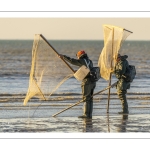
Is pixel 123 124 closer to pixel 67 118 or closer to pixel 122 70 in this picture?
pixel 67 118

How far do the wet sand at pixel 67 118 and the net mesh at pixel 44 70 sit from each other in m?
0.76

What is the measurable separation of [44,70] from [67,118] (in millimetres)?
1475

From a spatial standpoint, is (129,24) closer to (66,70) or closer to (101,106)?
(101,106)

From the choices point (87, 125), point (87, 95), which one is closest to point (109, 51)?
point (87, 95)

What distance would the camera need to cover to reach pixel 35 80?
16.9 meters

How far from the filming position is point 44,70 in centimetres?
1697

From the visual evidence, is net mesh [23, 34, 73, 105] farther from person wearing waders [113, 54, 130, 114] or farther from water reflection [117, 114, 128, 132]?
water reflection [117, 114, 128, 132]

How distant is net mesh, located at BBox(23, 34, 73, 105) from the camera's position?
1672 cm

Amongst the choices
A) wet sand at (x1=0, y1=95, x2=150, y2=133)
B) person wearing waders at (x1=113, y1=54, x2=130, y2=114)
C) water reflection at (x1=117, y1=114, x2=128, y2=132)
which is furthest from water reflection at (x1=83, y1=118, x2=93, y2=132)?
person wearing waders at (x1=113, y1=54, x2=130, y2=114)

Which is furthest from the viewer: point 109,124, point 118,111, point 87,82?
point 118,111

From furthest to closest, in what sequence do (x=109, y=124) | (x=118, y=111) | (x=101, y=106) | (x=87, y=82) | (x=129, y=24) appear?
(x=129, y=24) → (x=101, y=106) → (x=118, y=111) → (x=87, y=82) → (x=109, y=124)

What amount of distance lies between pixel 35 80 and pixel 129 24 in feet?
41.2
